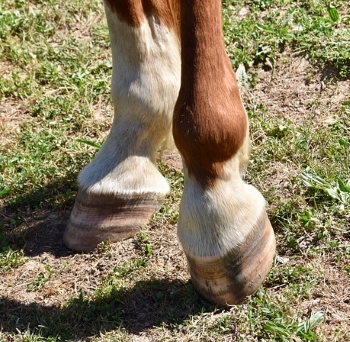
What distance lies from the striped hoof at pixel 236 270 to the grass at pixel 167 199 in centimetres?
5

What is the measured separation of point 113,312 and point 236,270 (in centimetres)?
45

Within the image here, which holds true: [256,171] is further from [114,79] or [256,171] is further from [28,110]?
[28,110]

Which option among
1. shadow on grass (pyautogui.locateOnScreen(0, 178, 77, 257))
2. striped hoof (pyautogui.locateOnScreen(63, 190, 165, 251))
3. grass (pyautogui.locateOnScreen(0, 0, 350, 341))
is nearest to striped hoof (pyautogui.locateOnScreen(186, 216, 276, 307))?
grass (pyautogui.locateOnScreen(0, 0, 350, 341))

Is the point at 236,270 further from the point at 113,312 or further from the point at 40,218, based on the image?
the point at 40,218

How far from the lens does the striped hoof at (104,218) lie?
2.85m

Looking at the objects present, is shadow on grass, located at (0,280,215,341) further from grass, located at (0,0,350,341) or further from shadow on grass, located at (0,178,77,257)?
shadow on grass, located at (0,178,77,257)

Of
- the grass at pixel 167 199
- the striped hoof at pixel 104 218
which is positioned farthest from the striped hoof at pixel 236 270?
the striped hoof at pixel 104 218

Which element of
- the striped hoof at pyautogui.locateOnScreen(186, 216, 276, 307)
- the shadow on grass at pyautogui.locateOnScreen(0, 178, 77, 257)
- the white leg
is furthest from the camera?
the shadow on grass at pyautogui.locateOnScreen(0, 178, 77, 257)

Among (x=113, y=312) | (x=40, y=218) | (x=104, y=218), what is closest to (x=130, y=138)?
(x=104, y=218)

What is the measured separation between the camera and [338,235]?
2.75m

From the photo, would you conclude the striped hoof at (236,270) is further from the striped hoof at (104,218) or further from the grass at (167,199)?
the striped hoof at (104,218)

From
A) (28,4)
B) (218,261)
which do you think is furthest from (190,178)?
(28,4)

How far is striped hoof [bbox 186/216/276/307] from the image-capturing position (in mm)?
2389

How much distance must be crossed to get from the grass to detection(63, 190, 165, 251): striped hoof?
0.04 meters
